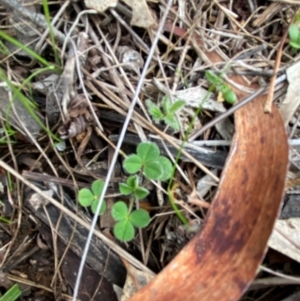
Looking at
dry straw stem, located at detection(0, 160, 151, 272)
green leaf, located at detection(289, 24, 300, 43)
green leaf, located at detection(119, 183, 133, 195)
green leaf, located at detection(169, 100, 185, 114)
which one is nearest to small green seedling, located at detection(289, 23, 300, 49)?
green leaf, located at detection(289, 24, 300, 43)

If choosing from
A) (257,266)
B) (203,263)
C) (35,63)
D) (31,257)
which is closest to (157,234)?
(203,263)

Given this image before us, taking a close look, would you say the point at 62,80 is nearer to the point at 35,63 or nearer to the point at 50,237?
the point at 35,63

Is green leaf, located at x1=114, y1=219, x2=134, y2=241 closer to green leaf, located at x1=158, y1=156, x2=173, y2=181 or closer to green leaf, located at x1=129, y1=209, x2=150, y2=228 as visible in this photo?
green leaf, located at x1=129, y1=209, x2=150, y2=228

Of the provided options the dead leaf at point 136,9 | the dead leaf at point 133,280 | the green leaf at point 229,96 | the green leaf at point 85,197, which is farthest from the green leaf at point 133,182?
the dead leaf at point 136,9

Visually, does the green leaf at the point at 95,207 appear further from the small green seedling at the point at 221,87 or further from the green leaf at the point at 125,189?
the small green seedling at the point at 221,87

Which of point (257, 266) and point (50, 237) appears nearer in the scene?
point (257, 266)

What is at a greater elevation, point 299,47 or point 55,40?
point 299,47

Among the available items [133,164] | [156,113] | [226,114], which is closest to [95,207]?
[133,164]
